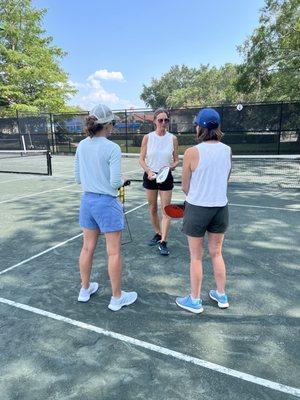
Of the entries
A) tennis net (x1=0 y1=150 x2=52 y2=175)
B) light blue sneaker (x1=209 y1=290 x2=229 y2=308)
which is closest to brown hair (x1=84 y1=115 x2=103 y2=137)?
light blue sneaker (x1=209 y1=290 x2=229 y2=308)

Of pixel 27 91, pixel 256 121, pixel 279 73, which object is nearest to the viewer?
pixel 256 121

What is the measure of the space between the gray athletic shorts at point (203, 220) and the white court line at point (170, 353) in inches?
39.3

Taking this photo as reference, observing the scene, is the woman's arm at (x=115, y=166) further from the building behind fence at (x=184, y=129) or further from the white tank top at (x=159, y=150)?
the building behind fence at (x=184, y=129)

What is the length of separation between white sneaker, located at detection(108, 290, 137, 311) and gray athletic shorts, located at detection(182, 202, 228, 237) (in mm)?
982

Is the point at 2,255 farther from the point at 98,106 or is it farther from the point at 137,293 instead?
the point at 98,106

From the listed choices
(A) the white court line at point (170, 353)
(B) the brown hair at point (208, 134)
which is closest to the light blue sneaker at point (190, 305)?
(A) the white court line at point (170, 353)

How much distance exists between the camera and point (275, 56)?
21.8m

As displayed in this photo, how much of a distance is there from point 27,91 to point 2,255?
28131mm

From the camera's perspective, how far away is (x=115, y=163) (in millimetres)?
2844

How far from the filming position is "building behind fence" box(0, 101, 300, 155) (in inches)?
683

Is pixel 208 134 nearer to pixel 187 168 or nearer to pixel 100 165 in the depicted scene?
pixel 187 168

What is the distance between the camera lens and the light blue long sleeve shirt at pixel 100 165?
284 centimetres

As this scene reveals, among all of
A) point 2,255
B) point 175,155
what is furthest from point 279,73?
point 2,255

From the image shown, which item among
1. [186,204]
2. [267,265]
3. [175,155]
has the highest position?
[175,155]
